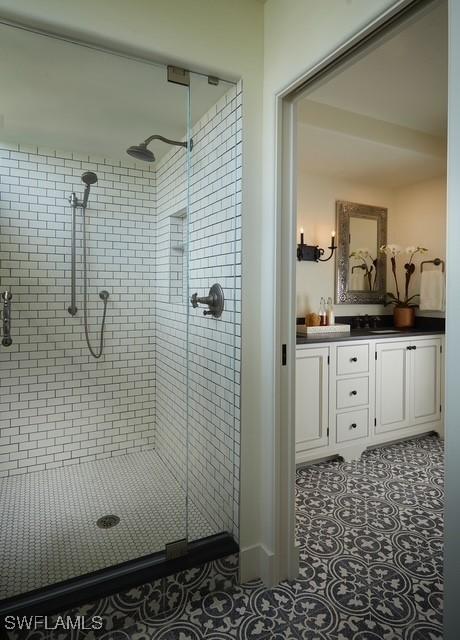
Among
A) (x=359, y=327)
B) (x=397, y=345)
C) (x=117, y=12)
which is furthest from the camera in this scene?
(x=359, y=327)

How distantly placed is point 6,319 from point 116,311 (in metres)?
0.56

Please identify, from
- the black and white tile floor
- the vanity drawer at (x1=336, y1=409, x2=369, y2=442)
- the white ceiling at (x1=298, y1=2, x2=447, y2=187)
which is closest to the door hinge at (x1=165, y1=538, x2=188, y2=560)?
the black and white tile floor

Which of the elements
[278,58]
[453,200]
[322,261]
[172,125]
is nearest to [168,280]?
[172,125]

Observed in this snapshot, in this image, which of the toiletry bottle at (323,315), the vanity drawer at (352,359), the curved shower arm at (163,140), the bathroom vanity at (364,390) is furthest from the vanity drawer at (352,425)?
the curved shower arm at (163,140)

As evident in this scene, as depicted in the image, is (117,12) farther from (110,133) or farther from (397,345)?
(397,345)

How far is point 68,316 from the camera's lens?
210 centimetres

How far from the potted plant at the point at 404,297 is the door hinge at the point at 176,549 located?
9.82 ft

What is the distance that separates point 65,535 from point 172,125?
2051 mm

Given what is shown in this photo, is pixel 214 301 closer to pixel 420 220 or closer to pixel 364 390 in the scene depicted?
pixel 364 390

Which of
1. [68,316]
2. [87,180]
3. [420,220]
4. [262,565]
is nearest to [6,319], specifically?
[68,316]

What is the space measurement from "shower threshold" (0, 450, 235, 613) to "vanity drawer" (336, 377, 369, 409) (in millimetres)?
1465

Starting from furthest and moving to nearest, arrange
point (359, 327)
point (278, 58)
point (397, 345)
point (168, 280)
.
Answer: point (359, 327)
point (397, 345)
point (168, 280)
point (278, 58)

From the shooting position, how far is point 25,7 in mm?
1312

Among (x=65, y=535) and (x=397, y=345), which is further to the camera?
(x=397, y=345)
